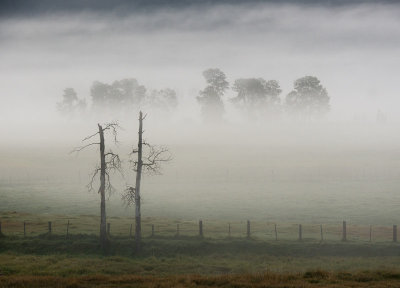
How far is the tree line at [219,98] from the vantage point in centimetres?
10952

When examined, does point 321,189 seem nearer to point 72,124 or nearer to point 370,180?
point 370,180

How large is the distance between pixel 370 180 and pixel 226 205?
109 feet

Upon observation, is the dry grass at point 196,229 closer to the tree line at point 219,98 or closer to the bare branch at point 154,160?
the bare branch at point 154,160

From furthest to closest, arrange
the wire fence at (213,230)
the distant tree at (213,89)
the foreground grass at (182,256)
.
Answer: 1. the distant tree at (213,89)
2. the wire fence at (213,230)
3. the foreground grass at (182,256)

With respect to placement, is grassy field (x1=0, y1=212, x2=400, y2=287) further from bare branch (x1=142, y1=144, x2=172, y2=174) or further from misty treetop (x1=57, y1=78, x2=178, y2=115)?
misty treetop (x1=57, y1=78, x2=178, y2=115)

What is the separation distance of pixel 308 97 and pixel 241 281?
104 meters

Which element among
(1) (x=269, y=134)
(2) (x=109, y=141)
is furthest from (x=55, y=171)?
(1) (x=269, y=134)

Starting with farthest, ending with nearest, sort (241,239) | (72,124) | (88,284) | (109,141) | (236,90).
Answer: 1. (72,124)
2. (109,141)
3. (236,90)
4. (241,239)
5. (88,284)

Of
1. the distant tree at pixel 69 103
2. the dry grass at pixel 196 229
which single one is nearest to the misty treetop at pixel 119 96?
the distant tree at pixel 69 103

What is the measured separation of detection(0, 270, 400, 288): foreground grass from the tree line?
3584 inches

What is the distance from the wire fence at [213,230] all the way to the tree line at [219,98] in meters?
73.4

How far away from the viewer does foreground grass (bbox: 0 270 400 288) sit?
1714cm

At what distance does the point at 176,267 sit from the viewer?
2500 cm

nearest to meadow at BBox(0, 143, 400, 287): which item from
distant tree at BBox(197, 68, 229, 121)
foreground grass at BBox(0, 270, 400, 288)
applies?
foreground grass at BBox(0, 270, 400, 288)
